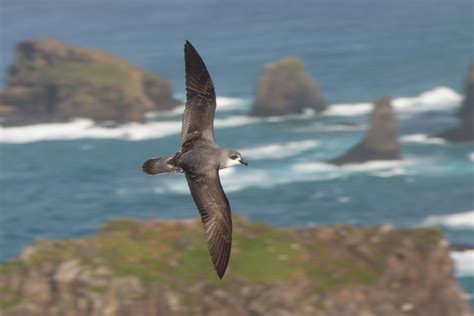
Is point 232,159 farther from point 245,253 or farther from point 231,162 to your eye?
point 245,253

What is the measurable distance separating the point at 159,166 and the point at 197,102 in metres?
3.63

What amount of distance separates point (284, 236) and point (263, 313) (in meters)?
13.5

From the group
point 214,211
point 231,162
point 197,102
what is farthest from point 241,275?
point 231,162

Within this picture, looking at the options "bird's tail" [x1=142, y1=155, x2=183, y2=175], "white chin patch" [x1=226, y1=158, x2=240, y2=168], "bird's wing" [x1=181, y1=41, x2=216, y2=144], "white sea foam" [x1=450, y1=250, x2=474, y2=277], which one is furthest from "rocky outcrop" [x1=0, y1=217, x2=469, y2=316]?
"white sea foam" [x1=450, y1=250, x2=474, y2=277]

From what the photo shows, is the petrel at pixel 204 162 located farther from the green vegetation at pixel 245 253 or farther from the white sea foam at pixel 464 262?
the white sea foam at pixel 464 262

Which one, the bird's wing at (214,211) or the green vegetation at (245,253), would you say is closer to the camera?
the bird's wing at (214,211)

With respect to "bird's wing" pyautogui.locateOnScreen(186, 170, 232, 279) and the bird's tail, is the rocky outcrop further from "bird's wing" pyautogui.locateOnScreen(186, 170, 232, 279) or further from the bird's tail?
the bird's tail

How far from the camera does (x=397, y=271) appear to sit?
10044 centimetres

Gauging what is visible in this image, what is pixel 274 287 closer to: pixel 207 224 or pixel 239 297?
pixel 239 297

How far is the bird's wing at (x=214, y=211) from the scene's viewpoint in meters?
45.9

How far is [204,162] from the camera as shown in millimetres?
45875

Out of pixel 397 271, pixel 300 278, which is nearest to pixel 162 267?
pixel 300 278

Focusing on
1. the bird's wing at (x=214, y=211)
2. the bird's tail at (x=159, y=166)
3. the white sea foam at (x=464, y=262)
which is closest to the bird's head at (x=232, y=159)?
the bird's wing at (x=214, y=211)

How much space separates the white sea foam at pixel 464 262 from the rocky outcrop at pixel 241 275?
7960 cm
